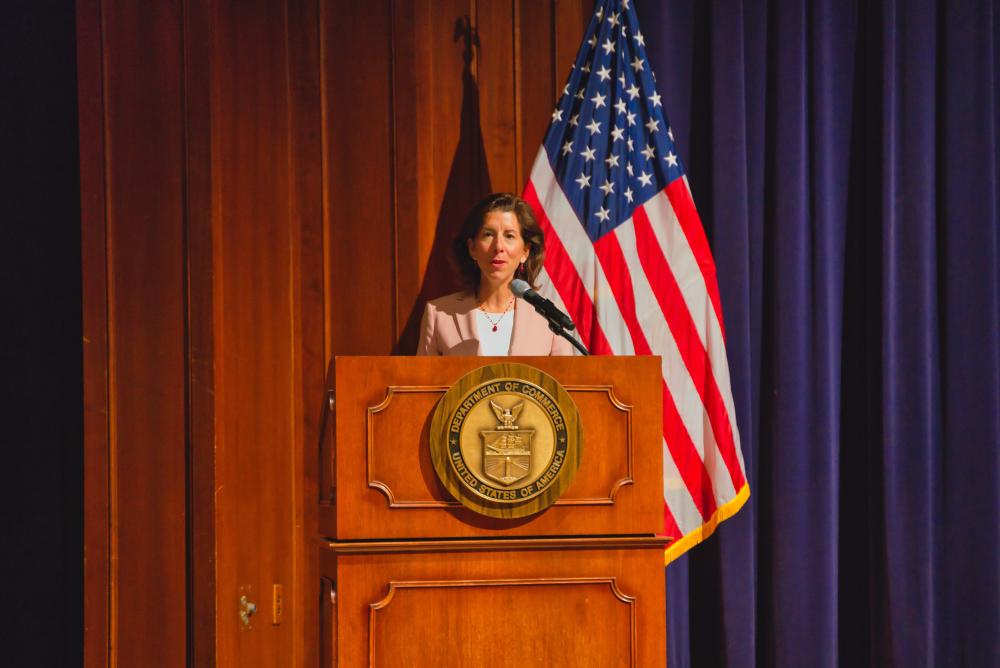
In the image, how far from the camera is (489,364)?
7.10 ft

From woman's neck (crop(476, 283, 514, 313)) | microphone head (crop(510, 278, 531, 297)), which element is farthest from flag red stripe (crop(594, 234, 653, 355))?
microphone head (crop(510, 278, 531, 297))

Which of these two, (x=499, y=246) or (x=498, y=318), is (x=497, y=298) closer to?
(x=498, y=318)

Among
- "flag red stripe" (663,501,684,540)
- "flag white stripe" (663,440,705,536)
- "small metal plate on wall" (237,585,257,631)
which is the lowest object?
"small metal plate on wall" (237,585,257,631)

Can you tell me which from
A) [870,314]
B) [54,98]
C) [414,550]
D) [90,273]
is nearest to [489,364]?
[414,550]

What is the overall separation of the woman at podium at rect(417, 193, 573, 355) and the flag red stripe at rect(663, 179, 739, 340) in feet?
1.96

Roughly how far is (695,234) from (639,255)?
21 cm

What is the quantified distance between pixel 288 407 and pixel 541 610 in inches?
68.5

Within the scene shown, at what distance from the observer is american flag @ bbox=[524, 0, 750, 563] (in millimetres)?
3643

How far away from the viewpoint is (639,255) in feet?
12.2

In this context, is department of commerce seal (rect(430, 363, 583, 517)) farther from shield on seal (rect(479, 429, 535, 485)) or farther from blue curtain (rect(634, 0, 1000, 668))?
blue curtain (rect(634, 0, 1000, 668))

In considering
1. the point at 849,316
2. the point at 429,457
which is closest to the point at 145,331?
the point at 429,457

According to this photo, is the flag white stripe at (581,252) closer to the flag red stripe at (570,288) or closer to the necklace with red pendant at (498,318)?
the flag red stripe at (570,288)

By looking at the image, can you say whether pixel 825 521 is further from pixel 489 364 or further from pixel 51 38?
pixel 51 38

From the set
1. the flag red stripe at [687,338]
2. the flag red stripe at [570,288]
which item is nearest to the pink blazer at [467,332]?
the flag red stripe at [570,288]
